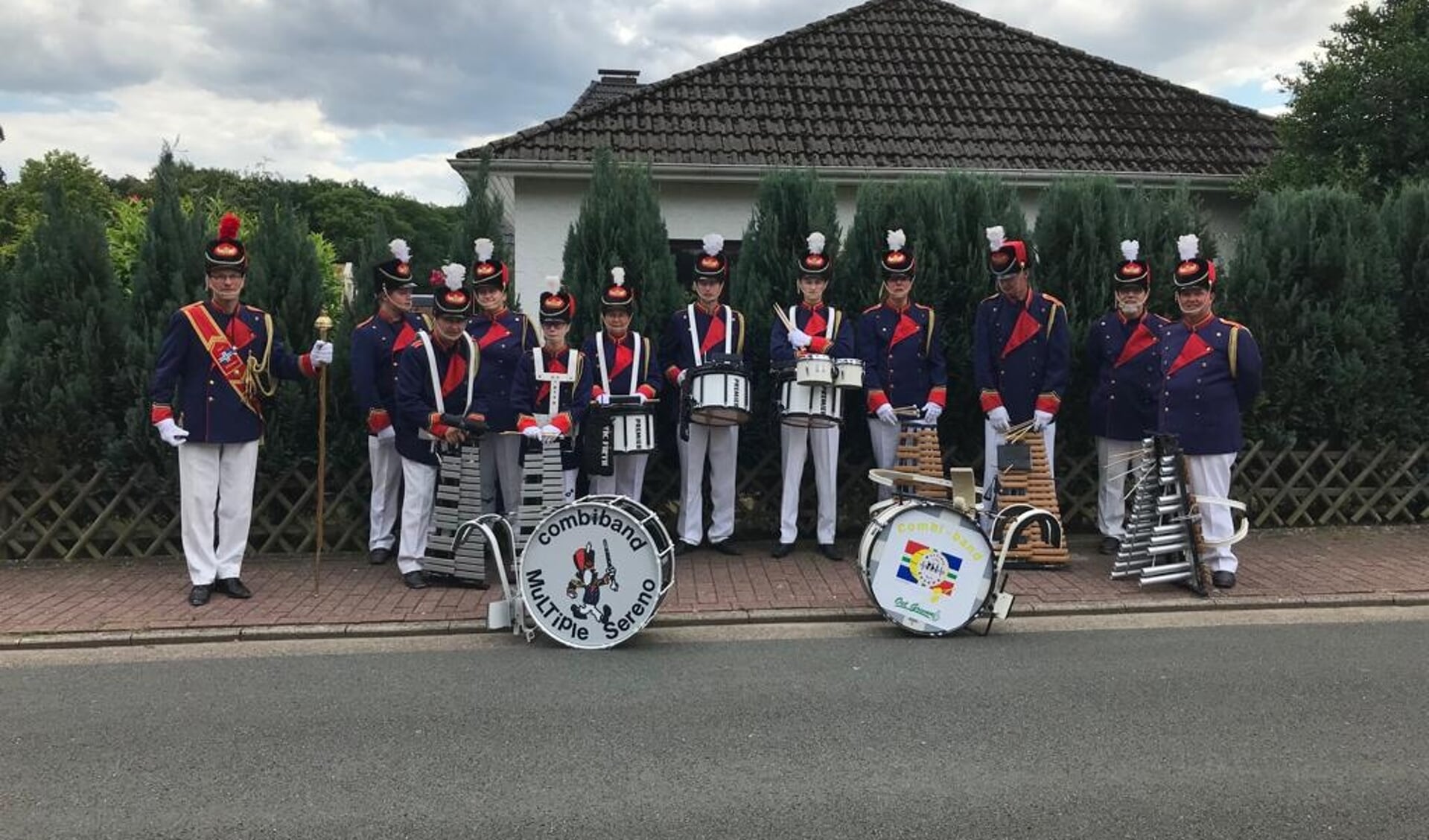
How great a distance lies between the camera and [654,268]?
26.7 ft

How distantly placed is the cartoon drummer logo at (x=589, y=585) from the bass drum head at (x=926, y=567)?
144 cm

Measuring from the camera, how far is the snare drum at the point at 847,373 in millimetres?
7141

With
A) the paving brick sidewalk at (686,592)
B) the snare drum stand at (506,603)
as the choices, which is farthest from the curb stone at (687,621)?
the snare drum stand at (506,603)

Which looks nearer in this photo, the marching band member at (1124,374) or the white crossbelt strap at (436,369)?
the white crossbelt strap at (436,369)

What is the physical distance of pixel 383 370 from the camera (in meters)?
7.34

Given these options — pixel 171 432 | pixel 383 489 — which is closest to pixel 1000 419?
pixel 383 489

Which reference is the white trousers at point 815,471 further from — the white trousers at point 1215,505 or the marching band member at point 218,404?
the marching band member at point 218,404

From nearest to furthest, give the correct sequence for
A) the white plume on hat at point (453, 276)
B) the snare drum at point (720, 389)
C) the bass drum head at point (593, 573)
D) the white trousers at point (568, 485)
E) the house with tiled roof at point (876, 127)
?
the bass drum head at point (593, 573) → the white trousers at point (568, 485) → the white plume on hat at point (453, 276) → the snare drum at point (720, 389) → the house with tiled roof at point (876, 127)

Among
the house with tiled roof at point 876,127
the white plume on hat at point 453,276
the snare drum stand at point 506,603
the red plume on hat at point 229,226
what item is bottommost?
the snare drum stand at point 506,603

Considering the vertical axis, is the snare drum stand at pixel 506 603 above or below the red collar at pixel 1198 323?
below

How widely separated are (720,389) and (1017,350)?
86.5 inches

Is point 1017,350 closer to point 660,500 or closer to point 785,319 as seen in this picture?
point 785,319

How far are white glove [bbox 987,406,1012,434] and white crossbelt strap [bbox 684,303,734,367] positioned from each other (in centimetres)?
194

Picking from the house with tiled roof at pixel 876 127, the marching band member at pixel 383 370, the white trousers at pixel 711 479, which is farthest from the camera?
the house with tiled roof at pixel 876 127
